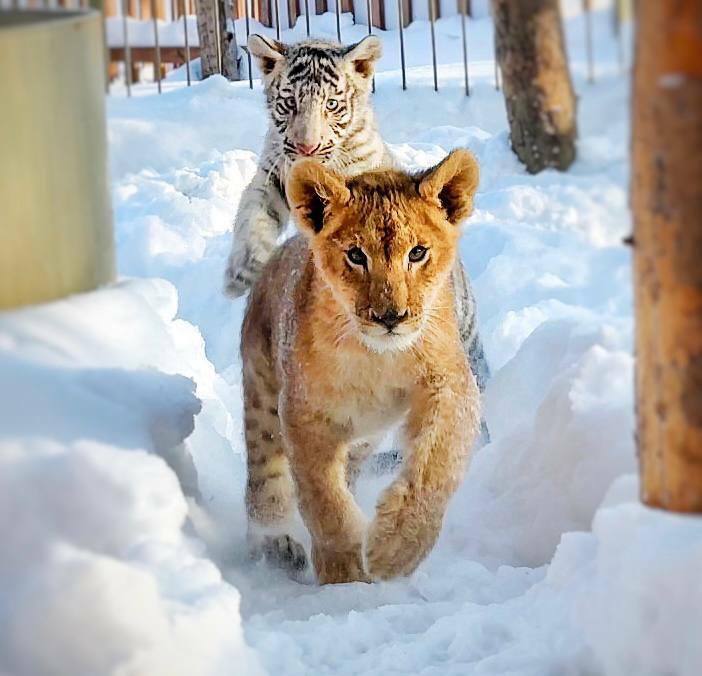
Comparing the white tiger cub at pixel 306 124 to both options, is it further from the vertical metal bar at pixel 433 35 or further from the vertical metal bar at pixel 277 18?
the vertical metal bar at pixel 433 35

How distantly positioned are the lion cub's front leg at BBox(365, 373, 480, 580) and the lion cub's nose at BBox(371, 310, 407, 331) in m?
0.26

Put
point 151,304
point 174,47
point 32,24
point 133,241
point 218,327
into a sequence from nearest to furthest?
point 32,24
point 151,304
point 174,47
point 133,241
point 218,327

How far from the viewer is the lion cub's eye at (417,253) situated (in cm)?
305

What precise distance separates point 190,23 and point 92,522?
1.59 metres

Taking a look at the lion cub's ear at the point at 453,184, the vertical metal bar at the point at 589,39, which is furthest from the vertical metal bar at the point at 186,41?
the vertical metal bar at the point at 589,39

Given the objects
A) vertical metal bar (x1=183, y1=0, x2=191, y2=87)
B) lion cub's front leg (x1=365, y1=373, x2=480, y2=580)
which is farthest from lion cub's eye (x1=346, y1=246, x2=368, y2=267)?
vertical metal bar (x1=183, y1=0, x2=191, y2=87)

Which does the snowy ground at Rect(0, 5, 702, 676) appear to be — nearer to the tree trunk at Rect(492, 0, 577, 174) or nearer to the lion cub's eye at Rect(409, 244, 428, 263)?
the tree trunk at Rect(492, 0, 577, 174)

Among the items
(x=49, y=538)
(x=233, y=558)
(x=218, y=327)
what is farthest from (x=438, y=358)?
(x=218, y=327)

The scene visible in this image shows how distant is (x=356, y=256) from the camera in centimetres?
304

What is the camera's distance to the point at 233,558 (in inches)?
123

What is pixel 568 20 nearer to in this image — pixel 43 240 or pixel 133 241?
pixel 43 240

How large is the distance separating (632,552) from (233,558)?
1.12 metres

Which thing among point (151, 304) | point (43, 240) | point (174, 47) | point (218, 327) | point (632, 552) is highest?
point (174, 47)

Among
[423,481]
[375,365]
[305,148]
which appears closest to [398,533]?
[423,481]
